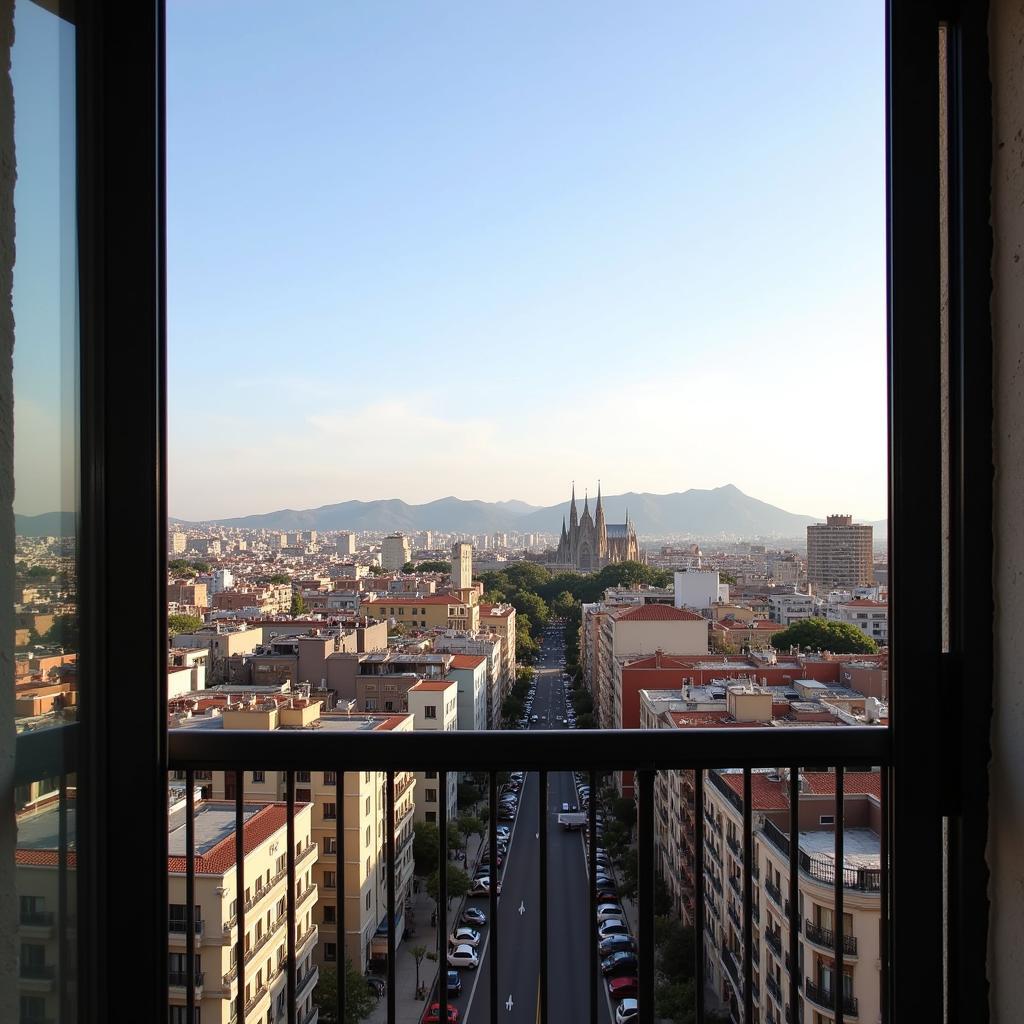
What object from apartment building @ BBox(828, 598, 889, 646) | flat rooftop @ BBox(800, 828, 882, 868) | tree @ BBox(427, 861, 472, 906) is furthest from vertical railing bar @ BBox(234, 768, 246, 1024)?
apartment building @ BBox(828, 598, 889, 646)

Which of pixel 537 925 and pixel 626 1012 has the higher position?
pixel 537 925

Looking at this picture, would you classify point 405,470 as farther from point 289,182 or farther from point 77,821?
point 77,821

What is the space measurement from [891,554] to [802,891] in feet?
2.23

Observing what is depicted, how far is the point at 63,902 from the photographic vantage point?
1.12 m

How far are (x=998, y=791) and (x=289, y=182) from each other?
1.86 m

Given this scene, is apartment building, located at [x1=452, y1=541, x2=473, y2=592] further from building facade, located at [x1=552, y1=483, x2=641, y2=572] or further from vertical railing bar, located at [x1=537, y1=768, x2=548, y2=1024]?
vertical railing bar, located at [x1=537, y1=768, x2=548, y2=1024]

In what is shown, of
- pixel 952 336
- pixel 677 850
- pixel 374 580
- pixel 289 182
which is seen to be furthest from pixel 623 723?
pixel 289 182

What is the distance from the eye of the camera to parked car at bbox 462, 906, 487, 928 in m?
1.54

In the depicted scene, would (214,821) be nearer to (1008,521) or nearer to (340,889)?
(340,889)

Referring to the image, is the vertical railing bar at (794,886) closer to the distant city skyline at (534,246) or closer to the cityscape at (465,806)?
the cityscape at (465,806)

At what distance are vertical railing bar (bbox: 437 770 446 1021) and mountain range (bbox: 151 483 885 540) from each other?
0.60 metres

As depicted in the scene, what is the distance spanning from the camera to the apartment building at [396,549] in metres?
1.75

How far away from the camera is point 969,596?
121 centimetres

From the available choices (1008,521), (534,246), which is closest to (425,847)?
(1008,521)
